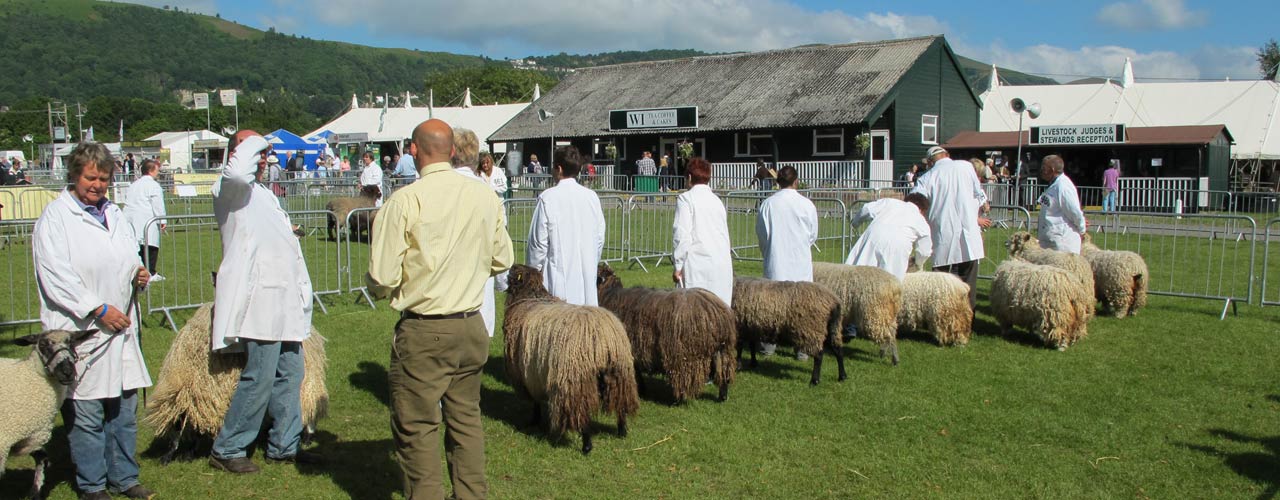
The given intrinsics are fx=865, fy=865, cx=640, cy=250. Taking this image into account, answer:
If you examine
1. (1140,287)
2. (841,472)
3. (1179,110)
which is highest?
(1179,110)

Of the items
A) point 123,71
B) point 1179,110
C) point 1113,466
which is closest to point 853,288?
point 1113,466

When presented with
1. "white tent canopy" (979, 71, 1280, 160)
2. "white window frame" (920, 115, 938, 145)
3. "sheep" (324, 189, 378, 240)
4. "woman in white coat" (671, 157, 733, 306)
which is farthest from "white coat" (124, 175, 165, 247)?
"white tent canopy" (979, 71, 1280, 160)

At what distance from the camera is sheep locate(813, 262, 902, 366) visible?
25.9 feet

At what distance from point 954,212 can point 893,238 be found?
1.06m

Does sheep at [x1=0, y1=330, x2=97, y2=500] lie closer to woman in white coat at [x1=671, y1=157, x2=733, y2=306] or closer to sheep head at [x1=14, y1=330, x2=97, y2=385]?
sheep head at [x1=14, y1=330, x2=97, y2=385]

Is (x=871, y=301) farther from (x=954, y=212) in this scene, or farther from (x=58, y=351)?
(x=58, y=351)

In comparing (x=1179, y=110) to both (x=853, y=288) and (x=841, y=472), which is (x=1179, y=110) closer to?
(x=853, y=288)

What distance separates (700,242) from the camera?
7055 mm

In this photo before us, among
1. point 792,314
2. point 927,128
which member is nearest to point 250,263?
point 792,314

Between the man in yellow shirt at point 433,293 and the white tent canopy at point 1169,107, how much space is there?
32.6 meters

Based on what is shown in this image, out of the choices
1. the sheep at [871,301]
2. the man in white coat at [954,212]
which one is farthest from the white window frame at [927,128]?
the sheep at [871,301]

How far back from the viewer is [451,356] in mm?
4043

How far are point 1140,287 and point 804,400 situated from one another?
5583mm

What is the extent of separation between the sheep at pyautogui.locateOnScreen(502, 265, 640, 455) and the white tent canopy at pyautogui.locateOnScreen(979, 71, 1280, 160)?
31123 millimetres
